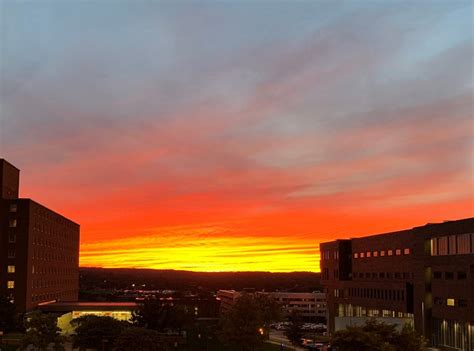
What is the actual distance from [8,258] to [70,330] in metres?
19.7

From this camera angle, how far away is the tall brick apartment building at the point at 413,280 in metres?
80.0

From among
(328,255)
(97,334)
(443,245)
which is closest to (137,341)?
(97,334)

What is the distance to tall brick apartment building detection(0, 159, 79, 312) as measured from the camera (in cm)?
12719

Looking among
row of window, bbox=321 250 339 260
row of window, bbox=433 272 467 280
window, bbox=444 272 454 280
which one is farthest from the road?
window, bbox=444 272 454 280

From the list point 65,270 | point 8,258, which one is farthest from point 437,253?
point 65,270

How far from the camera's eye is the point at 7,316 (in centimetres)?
11012

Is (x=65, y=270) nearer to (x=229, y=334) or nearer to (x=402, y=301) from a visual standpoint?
(x=229, y=334)

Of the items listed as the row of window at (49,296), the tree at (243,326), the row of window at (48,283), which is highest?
the row of window at (48,283)

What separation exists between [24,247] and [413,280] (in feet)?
258

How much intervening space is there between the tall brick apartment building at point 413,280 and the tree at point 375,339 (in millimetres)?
17397

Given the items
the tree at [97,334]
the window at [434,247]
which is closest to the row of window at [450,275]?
the window at [434,247]

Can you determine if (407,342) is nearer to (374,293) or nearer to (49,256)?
(374,293)

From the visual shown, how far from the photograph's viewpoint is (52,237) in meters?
152

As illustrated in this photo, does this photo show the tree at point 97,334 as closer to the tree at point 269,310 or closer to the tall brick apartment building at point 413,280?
the tall brick apartment building at point 413,280
